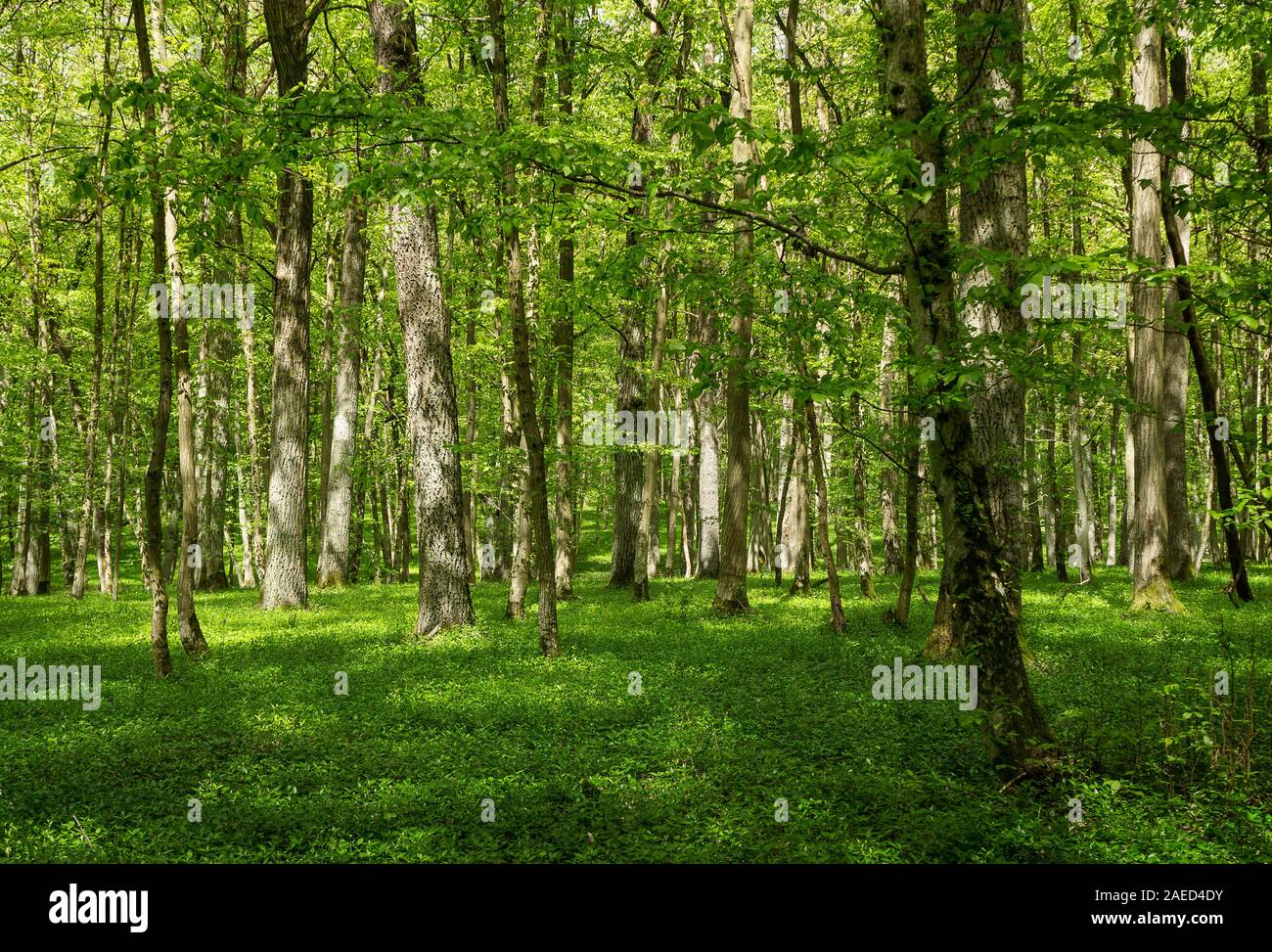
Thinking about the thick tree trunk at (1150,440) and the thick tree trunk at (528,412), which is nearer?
the thick tree trunk at (528,412)

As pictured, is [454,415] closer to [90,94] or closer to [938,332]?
[90,94]

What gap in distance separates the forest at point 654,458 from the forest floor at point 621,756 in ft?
0.19

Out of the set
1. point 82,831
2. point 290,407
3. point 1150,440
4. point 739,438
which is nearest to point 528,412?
point 739,438

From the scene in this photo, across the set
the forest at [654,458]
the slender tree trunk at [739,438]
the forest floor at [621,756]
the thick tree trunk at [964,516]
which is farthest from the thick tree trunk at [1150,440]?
the thick tree trunk at [964,516]

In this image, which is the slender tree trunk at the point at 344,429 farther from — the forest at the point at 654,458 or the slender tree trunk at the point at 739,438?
the slender tree trunk at the point at 739,438

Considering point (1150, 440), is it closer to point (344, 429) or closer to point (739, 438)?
point (739, 438)

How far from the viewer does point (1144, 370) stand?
1432 centimetres

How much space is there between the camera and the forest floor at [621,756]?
5297 mm

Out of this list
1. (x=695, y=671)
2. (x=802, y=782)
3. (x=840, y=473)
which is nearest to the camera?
(x=802, y=782)

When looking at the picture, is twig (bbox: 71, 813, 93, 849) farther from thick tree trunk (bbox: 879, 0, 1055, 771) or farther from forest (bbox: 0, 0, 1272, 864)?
thick tree trunk (bbox: 879, 0, 1055, 771)

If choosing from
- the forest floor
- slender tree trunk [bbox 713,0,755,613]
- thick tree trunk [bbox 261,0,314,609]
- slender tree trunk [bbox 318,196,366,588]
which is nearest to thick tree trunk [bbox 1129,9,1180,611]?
the forest floor

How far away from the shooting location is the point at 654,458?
17156 mm
